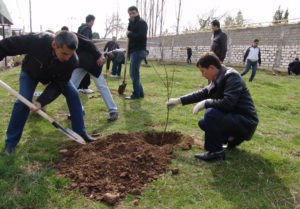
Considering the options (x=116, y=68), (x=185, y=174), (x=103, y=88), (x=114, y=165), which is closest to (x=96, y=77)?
(x=103, y=88)

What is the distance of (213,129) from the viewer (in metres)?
3.53

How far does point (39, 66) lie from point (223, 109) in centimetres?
215

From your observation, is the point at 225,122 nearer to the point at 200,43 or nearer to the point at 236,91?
the point at 236,91

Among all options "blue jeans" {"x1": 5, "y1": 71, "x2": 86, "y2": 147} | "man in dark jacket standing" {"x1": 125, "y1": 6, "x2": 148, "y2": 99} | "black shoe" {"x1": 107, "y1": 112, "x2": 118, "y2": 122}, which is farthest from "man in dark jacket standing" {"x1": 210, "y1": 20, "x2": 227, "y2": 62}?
"blue jeans" {"x1": 5, "y1": 71, "x2": 86, "y2": 147}

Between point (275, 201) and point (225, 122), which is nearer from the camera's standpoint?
point (275, 201)

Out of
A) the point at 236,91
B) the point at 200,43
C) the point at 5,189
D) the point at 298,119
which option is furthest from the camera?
the point at 200,43

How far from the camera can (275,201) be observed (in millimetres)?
2867

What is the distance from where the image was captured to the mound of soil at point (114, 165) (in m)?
2.96

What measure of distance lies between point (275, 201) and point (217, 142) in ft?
3.03

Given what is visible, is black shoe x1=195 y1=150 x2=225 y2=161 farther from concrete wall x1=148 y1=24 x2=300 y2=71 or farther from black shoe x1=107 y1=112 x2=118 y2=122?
concrete wall x1=148 y1=24 x2=300 y2=71

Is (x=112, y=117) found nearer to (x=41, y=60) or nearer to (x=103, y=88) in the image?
(x=103, y=88)

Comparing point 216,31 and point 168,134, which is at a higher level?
point 216,31

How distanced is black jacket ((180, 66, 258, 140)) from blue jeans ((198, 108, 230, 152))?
5 centimetres

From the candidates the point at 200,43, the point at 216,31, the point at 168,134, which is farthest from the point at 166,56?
the point at 168,134
